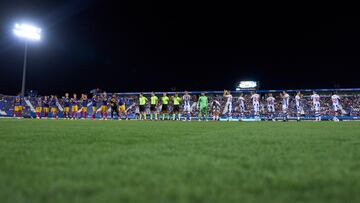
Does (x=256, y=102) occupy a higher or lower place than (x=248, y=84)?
lower

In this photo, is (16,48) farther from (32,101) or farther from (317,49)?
(317,49)

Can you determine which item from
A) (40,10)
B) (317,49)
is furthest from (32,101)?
(317,49)

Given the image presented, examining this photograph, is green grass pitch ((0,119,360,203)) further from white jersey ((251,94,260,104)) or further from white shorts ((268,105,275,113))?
white jersey ((251,94,260,104))

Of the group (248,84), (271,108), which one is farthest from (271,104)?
(248,84)

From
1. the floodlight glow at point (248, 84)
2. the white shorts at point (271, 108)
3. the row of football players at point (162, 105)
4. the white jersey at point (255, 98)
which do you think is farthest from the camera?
the floodlight glow at point (248, 84)

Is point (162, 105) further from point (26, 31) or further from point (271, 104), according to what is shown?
point (26, 31)

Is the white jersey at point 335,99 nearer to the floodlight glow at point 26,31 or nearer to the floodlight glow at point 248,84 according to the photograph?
the floodlight glow at point 248,84

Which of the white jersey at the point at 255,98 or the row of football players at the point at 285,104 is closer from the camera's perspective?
the row of football players at the point at 285,104

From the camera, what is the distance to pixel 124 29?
38750mm

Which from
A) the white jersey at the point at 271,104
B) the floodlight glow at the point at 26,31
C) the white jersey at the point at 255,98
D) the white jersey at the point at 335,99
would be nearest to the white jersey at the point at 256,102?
the white jersey at the point at 255,98

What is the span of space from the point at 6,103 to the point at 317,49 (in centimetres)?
3912

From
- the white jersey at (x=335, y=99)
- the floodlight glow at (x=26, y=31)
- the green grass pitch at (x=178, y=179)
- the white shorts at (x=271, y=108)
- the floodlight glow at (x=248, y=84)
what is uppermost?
the floodlight glow at (x=26, y=31)

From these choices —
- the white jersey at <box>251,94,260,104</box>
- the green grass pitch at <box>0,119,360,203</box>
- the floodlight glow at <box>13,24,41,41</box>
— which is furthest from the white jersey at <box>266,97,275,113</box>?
the floodlight glow at <box>13,24,41,41</box>

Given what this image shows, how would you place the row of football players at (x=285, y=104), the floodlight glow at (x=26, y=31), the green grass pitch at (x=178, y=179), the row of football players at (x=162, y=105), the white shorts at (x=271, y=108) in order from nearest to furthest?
the green grass pitch at (x=178, y=179), the row of football players at (x=285, y=104), the row of football players at (x=162, y=105), the white shorts at (x=271, y=108), the floodlight glow at (x=26, y=31)
